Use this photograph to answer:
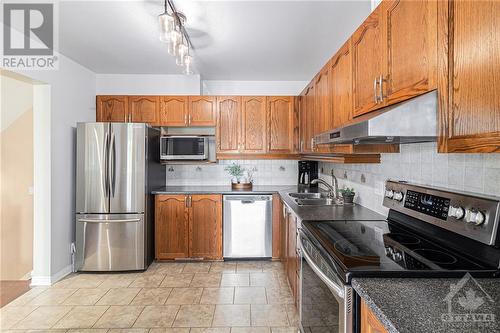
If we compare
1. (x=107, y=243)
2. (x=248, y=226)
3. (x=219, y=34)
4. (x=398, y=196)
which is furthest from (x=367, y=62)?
(x=107, y=243)

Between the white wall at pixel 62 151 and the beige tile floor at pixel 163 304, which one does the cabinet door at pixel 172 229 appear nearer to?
the beige tile floor at pixel 163 304

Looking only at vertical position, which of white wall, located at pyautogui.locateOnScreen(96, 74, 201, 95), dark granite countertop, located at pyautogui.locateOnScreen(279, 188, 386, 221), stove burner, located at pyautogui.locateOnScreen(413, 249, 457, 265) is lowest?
stove burner, located at pyautogui.locateOnScreen(413, 249, 457, 265)

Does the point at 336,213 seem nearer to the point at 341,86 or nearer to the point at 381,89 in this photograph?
the point at 341,86

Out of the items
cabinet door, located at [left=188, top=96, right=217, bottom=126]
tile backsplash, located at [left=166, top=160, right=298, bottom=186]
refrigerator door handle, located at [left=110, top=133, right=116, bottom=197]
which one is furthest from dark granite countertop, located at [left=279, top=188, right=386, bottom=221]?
refrigerator door handle, located at [left=110, top=133, right=116, bottom=197]

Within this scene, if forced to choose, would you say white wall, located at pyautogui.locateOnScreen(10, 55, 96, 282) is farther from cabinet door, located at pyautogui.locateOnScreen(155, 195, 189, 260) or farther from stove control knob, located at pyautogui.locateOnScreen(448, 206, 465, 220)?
stove control knob, located at pyautogui.locateOnScreen(448, 206, 465, 220)

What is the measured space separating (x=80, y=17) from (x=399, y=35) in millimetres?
2529

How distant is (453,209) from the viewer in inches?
53.2

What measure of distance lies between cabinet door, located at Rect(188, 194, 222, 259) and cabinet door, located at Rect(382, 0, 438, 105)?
2.76 m

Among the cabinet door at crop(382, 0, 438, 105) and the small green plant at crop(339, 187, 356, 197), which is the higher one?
the cabinet door at crop(382, 0, 438, 105)

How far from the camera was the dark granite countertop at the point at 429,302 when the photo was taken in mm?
790

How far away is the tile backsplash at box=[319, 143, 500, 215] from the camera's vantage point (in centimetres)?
129

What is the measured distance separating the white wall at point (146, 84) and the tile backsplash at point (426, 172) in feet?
8.30

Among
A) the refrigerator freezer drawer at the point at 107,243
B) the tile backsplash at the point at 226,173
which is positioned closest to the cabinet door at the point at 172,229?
the refrigerator freezer drawer at the point at 107,243

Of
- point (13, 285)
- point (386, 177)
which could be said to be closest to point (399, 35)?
point (386, 177)
